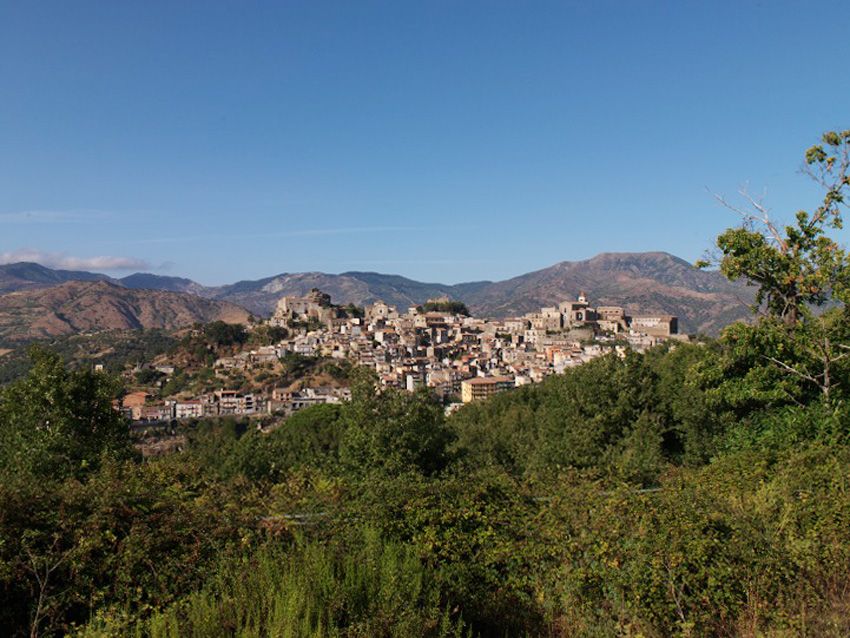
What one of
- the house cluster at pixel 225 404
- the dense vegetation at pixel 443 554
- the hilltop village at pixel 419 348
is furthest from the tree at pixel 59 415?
the house cluster at pixel 225 404

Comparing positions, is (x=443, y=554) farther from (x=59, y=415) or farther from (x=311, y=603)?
(x=59, y=415)

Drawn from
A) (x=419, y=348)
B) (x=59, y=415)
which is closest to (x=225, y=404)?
(x=419, y=348)

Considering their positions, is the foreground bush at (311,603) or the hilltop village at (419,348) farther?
the hilltop village at (419,348)

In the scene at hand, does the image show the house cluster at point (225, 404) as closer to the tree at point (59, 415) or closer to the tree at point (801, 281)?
the tree at point (59, 415)

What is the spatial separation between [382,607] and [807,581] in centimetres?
297

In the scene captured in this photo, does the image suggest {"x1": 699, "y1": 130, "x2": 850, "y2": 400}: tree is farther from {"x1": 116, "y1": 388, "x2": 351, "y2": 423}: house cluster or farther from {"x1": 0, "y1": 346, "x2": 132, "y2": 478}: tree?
{"x1": 116, "y1": 388, "x2": 351, "y2": 423}: house cluster

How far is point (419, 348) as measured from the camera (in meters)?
96.9

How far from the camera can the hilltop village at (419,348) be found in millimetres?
73125

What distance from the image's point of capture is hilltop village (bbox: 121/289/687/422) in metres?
73.1

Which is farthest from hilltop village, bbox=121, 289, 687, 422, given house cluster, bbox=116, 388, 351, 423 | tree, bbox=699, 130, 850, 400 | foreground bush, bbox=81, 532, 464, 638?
foreground bush, bbox=81, 532, 464, 638

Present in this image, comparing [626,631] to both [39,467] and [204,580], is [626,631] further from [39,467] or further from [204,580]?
[39,467]

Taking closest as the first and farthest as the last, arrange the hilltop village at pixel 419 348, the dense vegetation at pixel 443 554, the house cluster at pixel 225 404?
1. the dense vegetation at pixel 443 554
2. the house cluster at pixel 225 404
3. the hilltop village at pixel 419 348

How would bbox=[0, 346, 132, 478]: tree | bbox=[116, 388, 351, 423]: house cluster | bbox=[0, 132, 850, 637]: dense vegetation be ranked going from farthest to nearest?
1. bbox=[116, 388, 351, 423]: house cluster
2. bbox=[0, 346, 132, 478]: tree
3. bbox=[0, 132, 850, 637]: dense vegetation

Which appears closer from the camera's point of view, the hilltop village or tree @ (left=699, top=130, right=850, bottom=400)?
tree @ (left=699, top=130, right=850, bottom=400)
